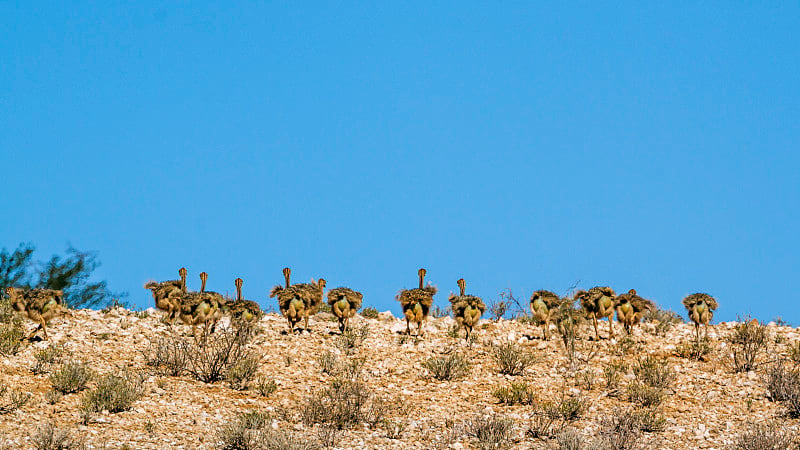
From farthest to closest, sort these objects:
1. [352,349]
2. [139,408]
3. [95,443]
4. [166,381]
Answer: [352,349], [166,381], [139,408], [95,443]

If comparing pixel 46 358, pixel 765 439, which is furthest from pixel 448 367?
pixel 46 358

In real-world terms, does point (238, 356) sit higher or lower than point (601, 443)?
higher

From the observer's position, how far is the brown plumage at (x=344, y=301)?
65.4 feet

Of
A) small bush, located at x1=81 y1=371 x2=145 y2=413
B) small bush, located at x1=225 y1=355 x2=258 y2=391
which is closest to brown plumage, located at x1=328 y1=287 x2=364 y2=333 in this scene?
small bush, located at x1=225 y1=355 x2=258 y2=391

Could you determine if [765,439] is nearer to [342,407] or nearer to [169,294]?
[342,407]

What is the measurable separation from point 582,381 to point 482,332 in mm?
3799

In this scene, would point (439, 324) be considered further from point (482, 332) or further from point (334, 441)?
point (334, 441)

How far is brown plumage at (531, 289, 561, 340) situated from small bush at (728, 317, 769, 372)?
3555mm

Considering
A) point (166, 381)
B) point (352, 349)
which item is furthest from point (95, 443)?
point (352, 349)

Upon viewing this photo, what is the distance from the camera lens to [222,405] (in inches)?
626

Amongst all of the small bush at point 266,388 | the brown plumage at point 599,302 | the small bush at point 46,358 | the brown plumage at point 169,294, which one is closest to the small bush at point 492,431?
the small bush at point 266,388

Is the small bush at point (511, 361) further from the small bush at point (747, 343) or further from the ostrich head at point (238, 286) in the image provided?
the ostrich head at point (238, 286)

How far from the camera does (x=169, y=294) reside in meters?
20.9

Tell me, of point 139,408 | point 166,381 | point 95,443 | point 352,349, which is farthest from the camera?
point 352,349
